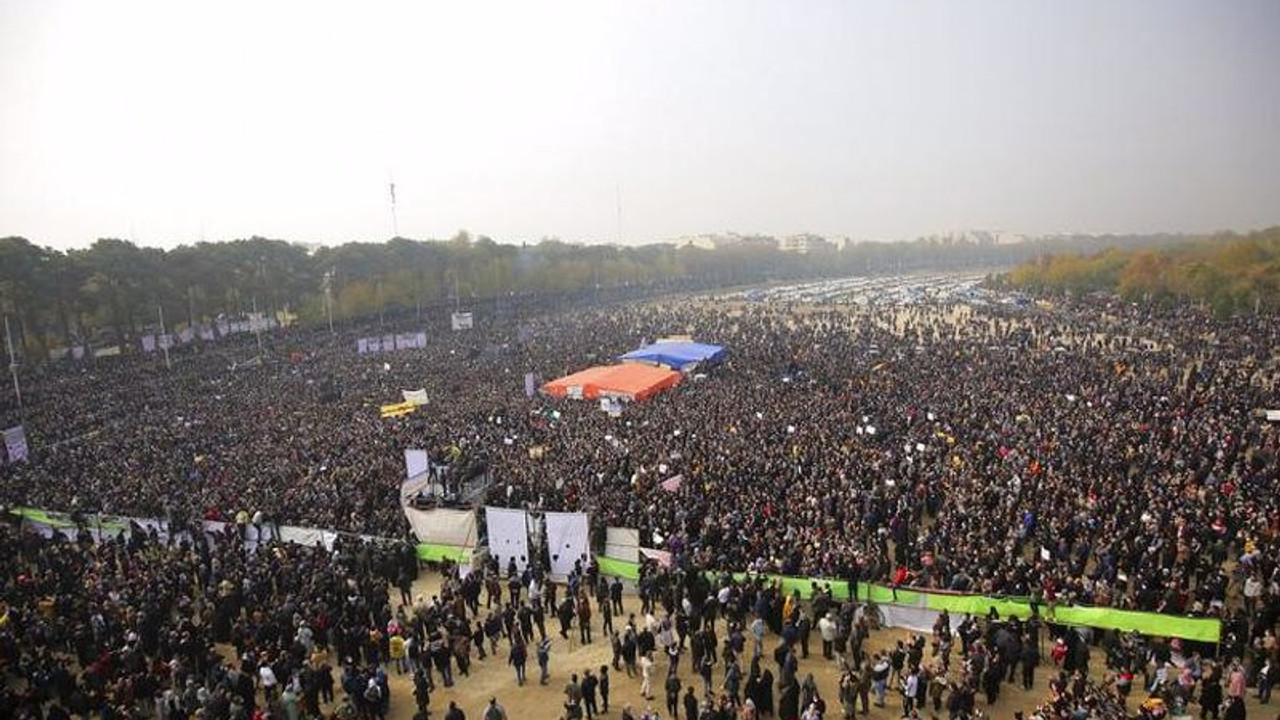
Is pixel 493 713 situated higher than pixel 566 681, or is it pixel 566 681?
pixel 493 713

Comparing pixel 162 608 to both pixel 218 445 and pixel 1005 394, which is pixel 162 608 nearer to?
pixel 218 445

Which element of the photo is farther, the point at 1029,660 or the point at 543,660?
the point at 543,660

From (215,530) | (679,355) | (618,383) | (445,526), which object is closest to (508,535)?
(445,526)

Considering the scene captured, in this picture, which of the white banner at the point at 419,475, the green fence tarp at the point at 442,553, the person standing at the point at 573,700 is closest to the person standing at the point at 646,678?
the person standing at the point at 573,700

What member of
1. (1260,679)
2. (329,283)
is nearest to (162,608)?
(1260,679)

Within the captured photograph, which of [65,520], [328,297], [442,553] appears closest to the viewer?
[442,553]

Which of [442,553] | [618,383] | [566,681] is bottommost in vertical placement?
[566,681]

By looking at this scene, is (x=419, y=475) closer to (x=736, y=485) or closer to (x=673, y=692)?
(x=736, y=485)
